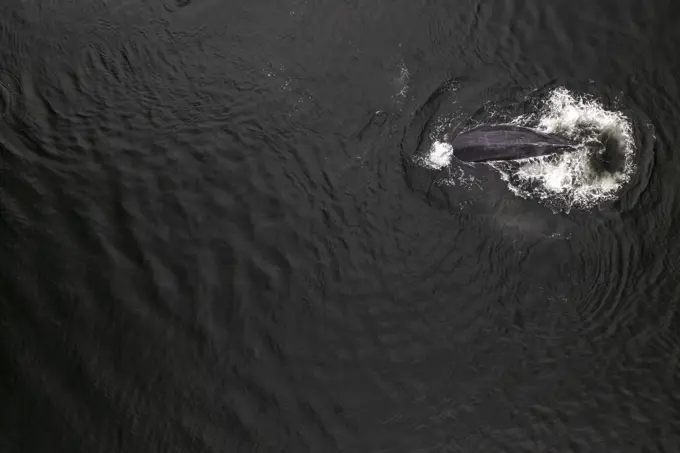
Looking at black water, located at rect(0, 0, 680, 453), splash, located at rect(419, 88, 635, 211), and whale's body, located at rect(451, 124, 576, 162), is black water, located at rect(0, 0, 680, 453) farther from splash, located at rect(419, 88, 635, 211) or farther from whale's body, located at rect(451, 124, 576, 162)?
whale's body, located at rect(451, 124, 576, 162)

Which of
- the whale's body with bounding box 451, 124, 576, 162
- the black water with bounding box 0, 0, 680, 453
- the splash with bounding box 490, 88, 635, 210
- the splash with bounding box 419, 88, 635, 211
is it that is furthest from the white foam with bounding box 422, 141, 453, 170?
the splash with bounding box 490, 88, 635, 210

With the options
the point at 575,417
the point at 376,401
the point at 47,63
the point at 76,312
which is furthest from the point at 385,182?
the point at 47,63

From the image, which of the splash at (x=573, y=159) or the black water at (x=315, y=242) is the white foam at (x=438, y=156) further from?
the black water at (x=315, y=242)

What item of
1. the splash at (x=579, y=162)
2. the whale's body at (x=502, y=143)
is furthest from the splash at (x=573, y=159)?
the whale's body at (x=502, y=143)

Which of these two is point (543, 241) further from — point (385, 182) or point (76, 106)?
point (76, 106)

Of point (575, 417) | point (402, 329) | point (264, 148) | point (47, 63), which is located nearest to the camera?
point (575, 417)

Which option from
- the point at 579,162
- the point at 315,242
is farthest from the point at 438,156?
the point at 315,242
